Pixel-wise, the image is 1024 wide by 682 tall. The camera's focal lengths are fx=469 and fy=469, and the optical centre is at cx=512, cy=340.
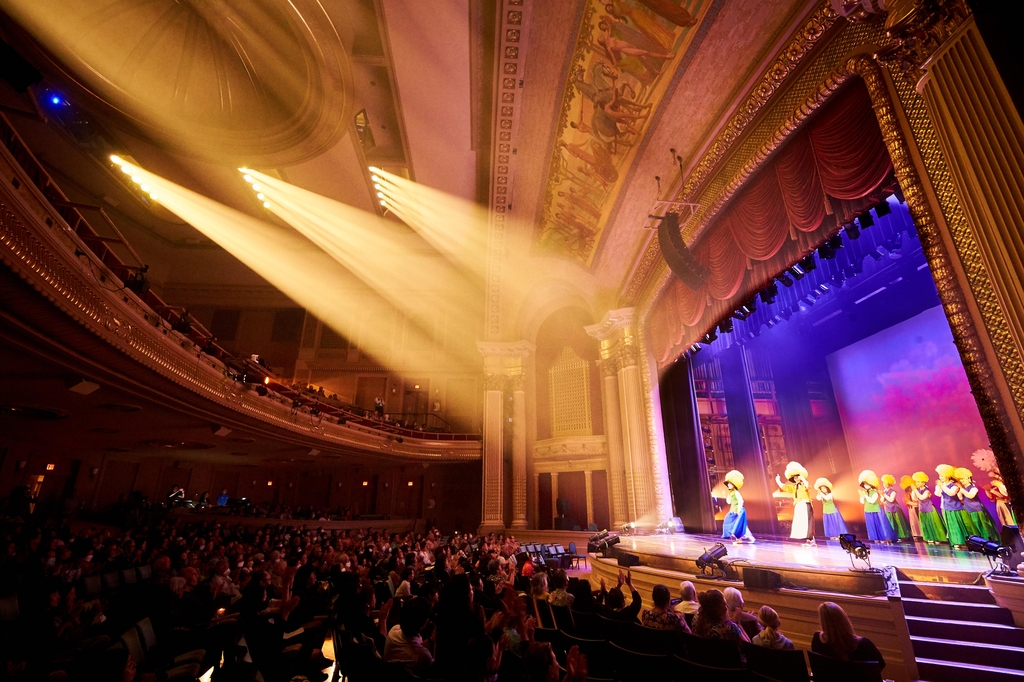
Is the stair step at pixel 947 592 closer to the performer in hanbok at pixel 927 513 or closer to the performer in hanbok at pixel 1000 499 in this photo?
the performer in hanbok at pixel 1000 499

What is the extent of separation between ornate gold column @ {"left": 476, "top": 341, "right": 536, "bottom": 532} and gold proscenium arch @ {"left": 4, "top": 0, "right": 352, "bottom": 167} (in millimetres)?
9391

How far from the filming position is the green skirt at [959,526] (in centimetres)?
752

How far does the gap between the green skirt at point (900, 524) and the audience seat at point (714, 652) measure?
8.59 meters

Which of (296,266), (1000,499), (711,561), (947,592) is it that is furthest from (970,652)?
(296,266)

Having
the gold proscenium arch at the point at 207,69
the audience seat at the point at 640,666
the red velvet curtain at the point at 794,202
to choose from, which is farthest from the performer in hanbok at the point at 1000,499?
the gold proscenium arch at the point at 207,69

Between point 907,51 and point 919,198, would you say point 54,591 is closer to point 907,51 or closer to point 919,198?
point 919,198

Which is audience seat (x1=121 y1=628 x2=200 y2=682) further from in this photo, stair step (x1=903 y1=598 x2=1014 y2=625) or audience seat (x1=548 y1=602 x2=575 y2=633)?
stair step (x1=903 y1=598 x2=1014 y2=625)

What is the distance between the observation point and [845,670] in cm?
251

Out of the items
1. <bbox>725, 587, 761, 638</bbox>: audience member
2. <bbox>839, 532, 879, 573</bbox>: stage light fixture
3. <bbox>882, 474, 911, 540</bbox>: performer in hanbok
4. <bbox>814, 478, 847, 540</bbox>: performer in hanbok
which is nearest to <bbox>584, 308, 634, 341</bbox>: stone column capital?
<bbox>814, 478, 847, 540</bbox>: performer in hanbok

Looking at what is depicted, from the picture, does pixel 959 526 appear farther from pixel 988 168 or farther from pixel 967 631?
pixel 988 168

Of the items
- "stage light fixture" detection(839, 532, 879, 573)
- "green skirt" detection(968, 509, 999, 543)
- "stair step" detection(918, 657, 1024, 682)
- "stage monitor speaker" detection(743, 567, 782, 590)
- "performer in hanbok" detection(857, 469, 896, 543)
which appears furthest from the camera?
"performer in hanbok" detection(857, 469, 896, 543)

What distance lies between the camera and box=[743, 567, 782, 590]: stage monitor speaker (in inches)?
190

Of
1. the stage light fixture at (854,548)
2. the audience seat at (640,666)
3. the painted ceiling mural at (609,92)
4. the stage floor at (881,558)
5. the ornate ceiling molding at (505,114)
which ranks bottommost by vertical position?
the audience seat at (640,666)

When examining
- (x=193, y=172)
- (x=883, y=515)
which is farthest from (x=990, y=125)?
(x=193, y=172)
